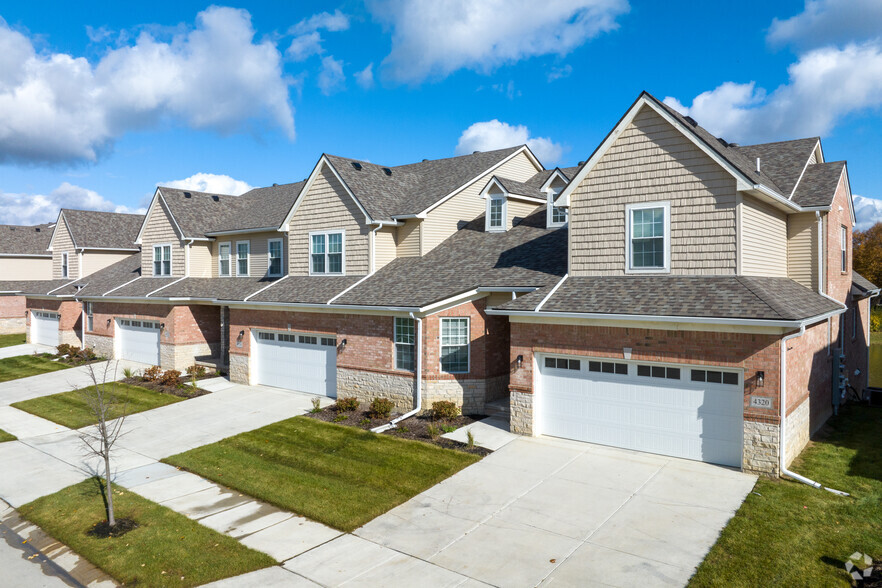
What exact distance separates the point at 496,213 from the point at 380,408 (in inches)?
367

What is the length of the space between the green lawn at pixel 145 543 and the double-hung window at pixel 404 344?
7.98 metres

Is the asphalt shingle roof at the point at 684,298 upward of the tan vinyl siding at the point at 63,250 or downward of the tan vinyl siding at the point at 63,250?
downward

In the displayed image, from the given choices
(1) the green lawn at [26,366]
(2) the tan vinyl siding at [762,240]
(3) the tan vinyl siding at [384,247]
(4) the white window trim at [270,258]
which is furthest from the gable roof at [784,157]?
(1) the green lawn at [26,366]

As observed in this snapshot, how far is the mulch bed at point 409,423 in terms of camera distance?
14695 mm

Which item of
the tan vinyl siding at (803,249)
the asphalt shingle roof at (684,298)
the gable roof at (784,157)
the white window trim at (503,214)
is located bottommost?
the asphalt shingle roof at (684,298)


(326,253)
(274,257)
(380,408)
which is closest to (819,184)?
(380,408)

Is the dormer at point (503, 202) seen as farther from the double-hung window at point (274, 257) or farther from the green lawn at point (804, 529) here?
the green lawn at point (804, 529)

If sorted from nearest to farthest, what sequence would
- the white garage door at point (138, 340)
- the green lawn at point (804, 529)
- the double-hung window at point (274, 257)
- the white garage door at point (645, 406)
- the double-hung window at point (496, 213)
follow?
the green lawn at point (804, 529) < the white garage door at point (645, 406) < the double-hung window at point (496, 213) < the double-hung window at point (274, 257) < the white garage door at point (138, 340)

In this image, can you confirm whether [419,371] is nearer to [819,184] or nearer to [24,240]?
[819,184]

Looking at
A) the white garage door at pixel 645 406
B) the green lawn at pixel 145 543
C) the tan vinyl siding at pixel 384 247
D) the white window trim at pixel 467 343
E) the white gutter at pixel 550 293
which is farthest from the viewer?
the tan vinyl siding at pixel 384 247

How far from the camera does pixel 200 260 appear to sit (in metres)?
29.4

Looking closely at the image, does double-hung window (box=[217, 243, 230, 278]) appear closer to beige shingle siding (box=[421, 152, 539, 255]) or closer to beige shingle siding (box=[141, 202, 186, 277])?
beige shingle siding (box=[141, 202, 186, 277])

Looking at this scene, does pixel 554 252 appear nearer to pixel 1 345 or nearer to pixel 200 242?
pixel 200 242

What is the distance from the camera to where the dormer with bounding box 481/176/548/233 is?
22016mm
